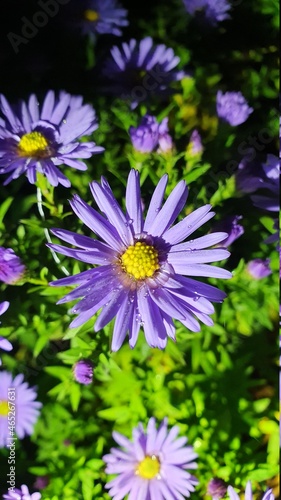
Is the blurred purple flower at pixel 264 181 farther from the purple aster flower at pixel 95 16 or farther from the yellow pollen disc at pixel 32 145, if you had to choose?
the purple aster flower at pixel 95 16

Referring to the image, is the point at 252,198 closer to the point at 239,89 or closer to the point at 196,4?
the point at 239,89

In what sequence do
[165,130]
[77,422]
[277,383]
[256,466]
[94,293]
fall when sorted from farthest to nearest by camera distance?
1. [277,383]
2. [77,422]
3. [256,466]
4. [165,130]
5. [94,293]

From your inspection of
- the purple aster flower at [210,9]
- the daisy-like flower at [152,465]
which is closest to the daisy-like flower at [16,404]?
the daisy-like flower at [152,465]

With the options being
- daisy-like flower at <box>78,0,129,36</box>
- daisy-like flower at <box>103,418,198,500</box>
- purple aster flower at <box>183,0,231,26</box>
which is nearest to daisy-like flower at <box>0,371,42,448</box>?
daisy-like flower at <box>103,418,198,500</box>

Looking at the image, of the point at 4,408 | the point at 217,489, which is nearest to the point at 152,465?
the point at 217,489

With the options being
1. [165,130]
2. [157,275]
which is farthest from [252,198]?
[157,275]

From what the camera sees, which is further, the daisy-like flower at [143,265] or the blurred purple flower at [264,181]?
the blurred purple flower at [264,181]

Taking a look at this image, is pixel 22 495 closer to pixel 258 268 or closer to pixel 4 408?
pixel 4 408
